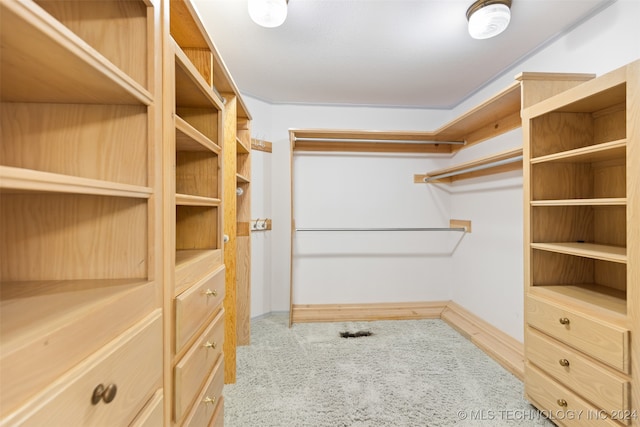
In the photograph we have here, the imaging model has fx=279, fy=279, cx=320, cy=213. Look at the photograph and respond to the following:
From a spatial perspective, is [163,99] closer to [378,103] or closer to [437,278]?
[378,103]

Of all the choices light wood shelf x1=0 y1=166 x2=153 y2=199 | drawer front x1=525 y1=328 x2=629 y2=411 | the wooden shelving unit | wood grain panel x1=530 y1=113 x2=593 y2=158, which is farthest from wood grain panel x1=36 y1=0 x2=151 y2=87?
drawer front x1=525 y1=328 x2=629 y2=411

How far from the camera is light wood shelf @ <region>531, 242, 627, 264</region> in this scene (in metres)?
1.13

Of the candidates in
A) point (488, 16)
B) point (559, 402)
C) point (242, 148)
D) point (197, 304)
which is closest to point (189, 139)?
point (197, 304)

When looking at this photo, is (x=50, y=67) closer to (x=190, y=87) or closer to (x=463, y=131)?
(x=190, y=87)

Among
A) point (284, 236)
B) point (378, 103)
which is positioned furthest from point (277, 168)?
point (378, 103)

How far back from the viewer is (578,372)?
123 cm

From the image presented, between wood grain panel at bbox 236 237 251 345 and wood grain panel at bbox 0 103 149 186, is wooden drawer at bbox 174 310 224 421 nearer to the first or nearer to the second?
wood grain panel at bbox 0 103 149 186

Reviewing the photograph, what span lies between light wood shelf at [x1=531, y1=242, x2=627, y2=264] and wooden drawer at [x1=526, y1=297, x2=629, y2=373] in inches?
10.4

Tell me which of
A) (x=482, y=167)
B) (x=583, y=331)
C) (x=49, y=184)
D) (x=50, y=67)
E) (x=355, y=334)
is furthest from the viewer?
(x=355, y=334)

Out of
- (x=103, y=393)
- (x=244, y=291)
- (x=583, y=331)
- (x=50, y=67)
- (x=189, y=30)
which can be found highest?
(x=189, y=30)

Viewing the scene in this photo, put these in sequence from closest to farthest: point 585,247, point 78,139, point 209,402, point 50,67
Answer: point 50,67 → point 78,139 → point 209,402 → point 585,247

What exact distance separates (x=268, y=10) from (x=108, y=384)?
1.58 metres

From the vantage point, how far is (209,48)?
1278 millimetres

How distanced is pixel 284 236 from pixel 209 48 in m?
1.87
